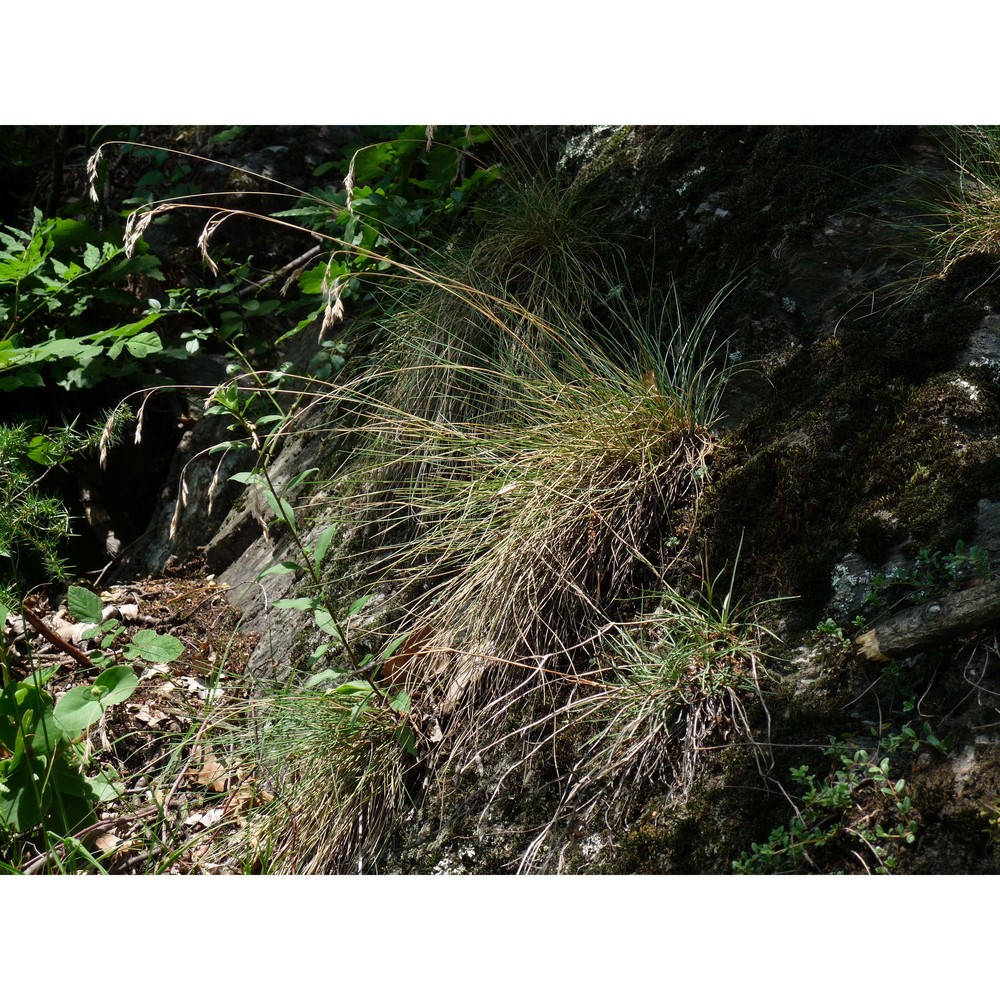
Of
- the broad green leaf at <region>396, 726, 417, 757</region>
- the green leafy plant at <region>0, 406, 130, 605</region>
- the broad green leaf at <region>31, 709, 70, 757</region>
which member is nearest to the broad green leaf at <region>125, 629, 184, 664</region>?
the broad green leaf at <region>31, 709, 70, 757</region>

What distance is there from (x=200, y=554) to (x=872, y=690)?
2.48 metres

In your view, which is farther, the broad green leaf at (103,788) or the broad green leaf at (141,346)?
the broad green leaf at (141,346)

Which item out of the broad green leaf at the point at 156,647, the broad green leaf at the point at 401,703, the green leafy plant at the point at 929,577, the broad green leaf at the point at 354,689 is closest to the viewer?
the green leafy plant at the point at 929,577

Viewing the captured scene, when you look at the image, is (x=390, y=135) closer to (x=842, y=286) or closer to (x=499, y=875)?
(x=842, y=286)

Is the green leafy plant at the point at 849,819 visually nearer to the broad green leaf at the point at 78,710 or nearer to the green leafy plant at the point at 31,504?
the broad green leaf at the point at 78,710

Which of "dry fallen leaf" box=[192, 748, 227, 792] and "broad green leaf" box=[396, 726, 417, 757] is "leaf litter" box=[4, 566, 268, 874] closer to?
"dry fallen leaf" box=[192, 748, 227, 792]

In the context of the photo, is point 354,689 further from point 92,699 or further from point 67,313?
point 67,313

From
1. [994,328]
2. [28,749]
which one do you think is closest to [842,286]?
[994,328]

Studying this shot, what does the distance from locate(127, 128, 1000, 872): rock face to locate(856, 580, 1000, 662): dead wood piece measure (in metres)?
0.02

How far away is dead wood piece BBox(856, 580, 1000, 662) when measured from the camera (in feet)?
4.75

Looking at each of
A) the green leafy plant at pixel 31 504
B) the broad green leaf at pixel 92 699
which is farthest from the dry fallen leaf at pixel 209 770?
the green leafy plant at pixel 31 504

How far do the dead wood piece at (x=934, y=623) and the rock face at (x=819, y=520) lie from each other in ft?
0.07

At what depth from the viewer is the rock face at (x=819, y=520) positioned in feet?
4.70

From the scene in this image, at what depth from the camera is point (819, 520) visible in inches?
71.1
